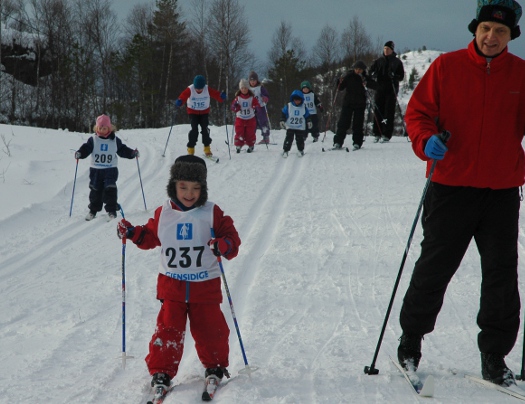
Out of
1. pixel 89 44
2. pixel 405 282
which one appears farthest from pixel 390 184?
pixel 89 44

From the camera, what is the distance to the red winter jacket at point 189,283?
3.12 meters

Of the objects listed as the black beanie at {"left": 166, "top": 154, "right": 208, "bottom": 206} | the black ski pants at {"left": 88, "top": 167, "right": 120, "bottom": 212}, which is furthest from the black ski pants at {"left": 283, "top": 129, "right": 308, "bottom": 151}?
the black beanie at {"left": 166, "top": 154, "right": 208, "bottom": 206}

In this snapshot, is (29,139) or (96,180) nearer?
(96,180)

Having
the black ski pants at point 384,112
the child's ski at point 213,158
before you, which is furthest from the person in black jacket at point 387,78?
the child's ski at point 213,158

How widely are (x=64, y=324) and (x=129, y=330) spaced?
58 cm

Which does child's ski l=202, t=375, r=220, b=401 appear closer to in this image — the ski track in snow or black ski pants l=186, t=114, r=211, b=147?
the ski track in snow

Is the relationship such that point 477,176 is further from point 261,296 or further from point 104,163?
point 104,163

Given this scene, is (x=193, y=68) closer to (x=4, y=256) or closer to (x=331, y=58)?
(x=331, y=58)

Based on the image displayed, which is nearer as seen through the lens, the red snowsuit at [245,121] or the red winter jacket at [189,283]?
the red winter jacket at [189,283]

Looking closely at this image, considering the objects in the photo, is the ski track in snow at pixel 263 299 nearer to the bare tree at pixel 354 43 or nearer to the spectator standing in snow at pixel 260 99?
the spectator standing in snow at pixel 260 99

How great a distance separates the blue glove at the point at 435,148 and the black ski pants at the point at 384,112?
10.4 metres

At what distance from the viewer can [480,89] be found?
2.69 meters

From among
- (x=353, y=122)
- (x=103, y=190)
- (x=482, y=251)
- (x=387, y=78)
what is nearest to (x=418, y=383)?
(x=482, y=251)

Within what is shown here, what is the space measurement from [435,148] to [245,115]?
10.5m
